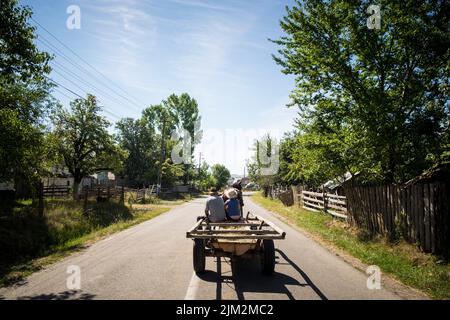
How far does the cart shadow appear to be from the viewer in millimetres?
5852

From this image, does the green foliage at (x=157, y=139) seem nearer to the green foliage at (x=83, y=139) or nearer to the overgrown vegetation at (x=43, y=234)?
the green foliage at (x=83, y=139)

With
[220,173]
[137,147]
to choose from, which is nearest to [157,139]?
[137,147]

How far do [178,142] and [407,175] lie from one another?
4908 cm

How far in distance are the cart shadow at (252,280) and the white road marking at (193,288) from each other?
0.55ft

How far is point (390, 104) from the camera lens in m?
9.88

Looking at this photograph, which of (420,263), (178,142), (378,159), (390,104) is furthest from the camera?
(178,142)

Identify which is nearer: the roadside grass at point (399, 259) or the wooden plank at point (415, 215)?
the roadside grass at point (399, 259)

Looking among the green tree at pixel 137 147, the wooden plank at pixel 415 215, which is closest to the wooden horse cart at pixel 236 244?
the wooden plank at pixel 415 215

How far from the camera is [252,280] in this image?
652 cm

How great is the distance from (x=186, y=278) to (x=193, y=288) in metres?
0.68

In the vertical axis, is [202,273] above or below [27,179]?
below

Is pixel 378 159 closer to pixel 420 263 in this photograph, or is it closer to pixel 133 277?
pixel 420 263

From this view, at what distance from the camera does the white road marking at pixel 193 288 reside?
5.53 metres

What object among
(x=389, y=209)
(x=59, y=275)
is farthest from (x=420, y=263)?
(x=59, y=275)
